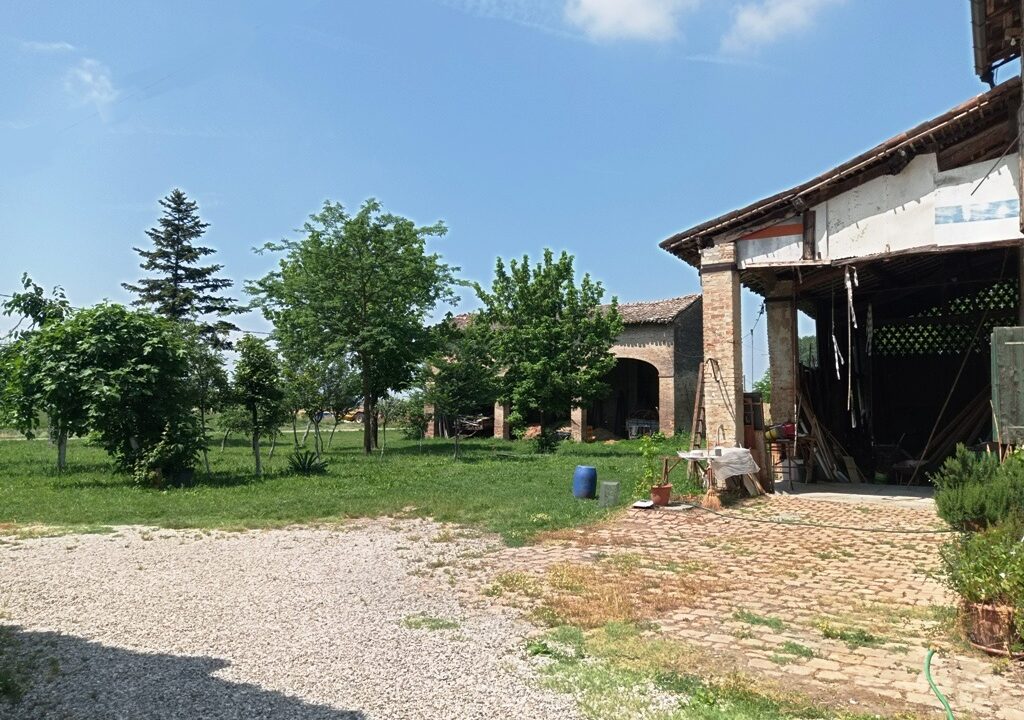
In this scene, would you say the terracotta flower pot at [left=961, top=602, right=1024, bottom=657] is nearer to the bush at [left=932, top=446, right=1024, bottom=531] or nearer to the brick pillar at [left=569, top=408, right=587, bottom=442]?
the bush at [left=932, top=446, right=1024, bottom=531]

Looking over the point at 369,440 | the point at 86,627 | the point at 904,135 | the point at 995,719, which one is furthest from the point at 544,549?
the point at 369,440

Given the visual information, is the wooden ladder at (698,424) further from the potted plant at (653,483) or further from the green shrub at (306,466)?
the green shrub at (306,466)

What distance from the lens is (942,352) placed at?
669 inches

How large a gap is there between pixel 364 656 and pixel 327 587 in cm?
218

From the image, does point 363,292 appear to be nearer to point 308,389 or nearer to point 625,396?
point 308,389

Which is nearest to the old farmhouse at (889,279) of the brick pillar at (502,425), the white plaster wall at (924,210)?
the white plaster wall at (924,210)

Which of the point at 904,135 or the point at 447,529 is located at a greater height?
the point at 904,135

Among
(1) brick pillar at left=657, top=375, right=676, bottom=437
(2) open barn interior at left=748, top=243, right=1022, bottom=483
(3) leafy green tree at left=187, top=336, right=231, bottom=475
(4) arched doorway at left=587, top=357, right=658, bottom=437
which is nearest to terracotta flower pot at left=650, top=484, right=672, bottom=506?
(2) open barn interior at left=748, top=243, right=1022, bottom=483

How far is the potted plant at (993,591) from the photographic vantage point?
470cm

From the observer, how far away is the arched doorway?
36.0 m

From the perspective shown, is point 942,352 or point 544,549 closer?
point 544,549

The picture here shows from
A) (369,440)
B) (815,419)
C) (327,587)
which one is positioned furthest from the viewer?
(369,440)

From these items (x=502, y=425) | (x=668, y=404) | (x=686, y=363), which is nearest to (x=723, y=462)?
(x=668, y=404)

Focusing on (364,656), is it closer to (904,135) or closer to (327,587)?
(327,587)
